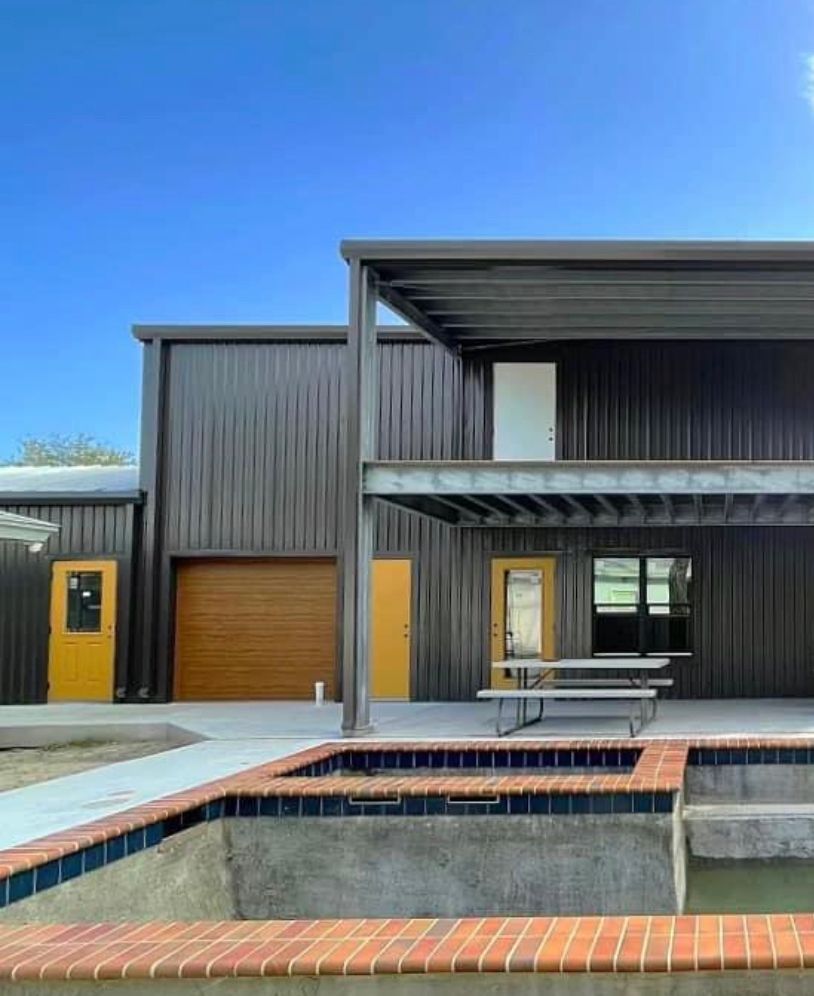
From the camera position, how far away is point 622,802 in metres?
5.48

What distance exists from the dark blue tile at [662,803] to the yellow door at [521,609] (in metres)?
6.96

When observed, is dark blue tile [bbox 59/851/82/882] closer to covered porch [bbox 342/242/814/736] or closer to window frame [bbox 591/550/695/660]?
covered porch [bbox 342/242/814/736]

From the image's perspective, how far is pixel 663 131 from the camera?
23.5 m

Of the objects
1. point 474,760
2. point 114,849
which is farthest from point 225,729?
point 114,849

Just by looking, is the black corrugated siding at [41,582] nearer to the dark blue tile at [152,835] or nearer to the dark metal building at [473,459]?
the dark metal building at [473,459]

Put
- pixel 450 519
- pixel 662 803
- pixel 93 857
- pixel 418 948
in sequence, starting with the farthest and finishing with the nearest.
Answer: pixel 450 519
pixel 662 803
pixel 93 857
pixel 418 948

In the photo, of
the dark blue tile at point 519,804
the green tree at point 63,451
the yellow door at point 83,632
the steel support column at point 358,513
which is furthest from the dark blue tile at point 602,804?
the green tree at point 63,451

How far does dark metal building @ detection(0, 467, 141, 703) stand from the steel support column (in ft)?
16.3

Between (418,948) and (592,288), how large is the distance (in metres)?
7.89

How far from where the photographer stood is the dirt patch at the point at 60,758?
26.1ft

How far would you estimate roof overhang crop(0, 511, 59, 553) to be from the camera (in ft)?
36.8

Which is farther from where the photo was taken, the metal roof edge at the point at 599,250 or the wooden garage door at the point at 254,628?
the wooden garage door at the point at 254,628

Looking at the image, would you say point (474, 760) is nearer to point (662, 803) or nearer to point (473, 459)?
point (662, 803)

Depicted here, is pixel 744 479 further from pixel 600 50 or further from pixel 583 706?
pixel 600 50
